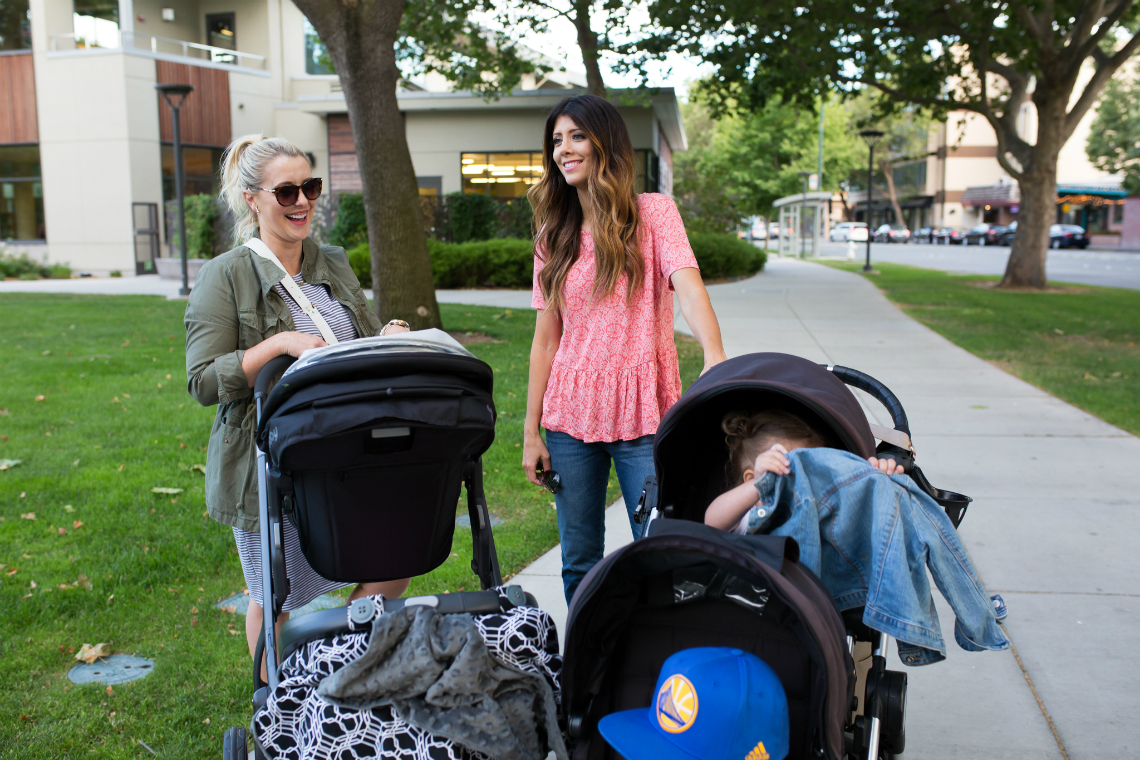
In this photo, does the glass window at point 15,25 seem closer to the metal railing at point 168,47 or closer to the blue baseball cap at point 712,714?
the metal railing at point 168,47

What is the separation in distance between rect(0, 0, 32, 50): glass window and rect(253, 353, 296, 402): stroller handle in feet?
93.5

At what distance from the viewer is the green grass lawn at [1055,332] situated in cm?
859

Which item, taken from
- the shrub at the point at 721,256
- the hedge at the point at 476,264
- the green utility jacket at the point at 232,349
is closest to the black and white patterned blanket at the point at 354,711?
the green utility jacket at the point at 232,349

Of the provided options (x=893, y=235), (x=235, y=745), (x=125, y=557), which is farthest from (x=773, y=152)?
(x=235, y=745)

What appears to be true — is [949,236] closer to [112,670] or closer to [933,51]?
[933,51]

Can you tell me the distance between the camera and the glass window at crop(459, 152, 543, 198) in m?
24.3

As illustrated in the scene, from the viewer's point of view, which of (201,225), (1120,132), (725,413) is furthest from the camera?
(1120,132)

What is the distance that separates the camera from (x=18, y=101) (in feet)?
81.4

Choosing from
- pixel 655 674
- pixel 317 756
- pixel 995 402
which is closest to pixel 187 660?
pixel 317 756

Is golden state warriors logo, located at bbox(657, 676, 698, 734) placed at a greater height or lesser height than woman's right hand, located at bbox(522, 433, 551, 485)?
lesser

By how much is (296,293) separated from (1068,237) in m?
56.6

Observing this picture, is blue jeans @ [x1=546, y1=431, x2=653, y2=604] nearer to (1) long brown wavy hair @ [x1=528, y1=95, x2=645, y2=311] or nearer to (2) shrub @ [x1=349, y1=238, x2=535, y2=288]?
(1) long brown wavy hair @ [x1=528, y1=95, x2=645, y2=311]

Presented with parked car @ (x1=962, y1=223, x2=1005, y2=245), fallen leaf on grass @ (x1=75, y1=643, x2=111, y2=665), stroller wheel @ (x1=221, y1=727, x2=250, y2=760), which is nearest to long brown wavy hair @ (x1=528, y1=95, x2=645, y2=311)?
stroller wheel @ (x1=221, y1=727, x2=250, y2=760)

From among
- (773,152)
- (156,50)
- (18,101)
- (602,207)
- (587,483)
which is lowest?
(587,483)
